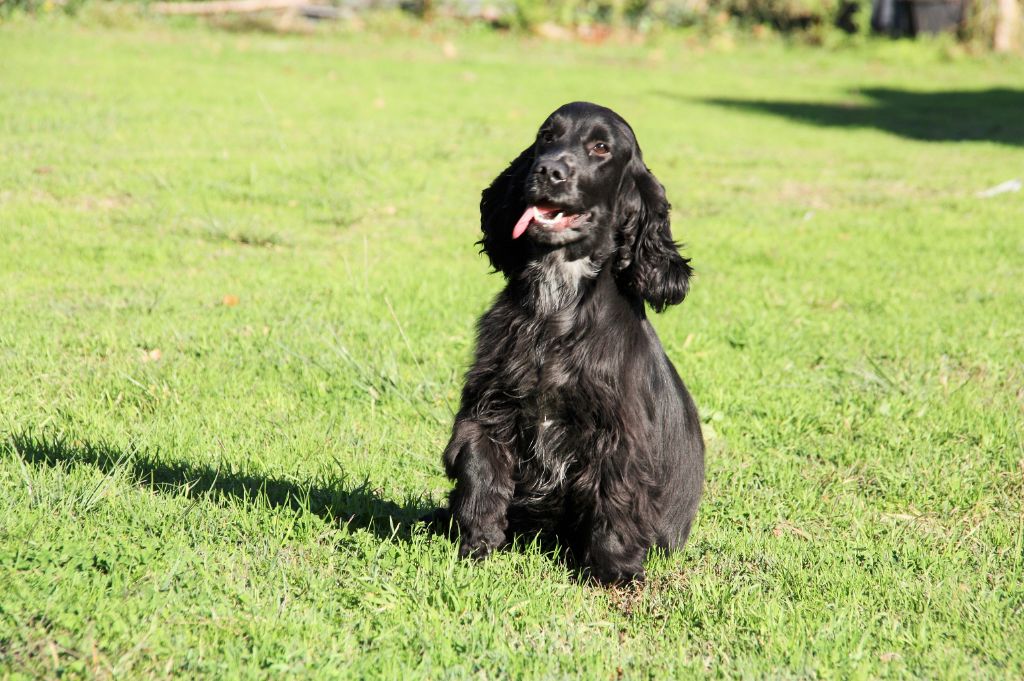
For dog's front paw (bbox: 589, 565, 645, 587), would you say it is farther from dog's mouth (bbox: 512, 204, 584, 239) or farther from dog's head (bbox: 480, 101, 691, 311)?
dog's mouth (bbox: 512, 204, 584, 239)

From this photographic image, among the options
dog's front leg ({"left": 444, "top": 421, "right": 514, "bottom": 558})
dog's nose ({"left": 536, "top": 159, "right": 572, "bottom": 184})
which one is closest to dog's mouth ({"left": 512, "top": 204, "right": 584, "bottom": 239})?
dog's nose ({"left": 536, "top": 159, "right": 572, "bottom": 184})

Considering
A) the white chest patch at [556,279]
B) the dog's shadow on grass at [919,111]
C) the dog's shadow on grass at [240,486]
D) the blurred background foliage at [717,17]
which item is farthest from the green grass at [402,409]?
the blurred background foliage at [717,17]

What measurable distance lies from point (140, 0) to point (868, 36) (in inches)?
693

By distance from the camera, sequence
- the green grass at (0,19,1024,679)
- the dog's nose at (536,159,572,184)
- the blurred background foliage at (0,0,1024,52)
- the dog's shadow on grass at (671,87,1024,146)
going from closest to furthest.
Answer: the green grass at (0,19,1024,679) < the dog's nose at (536,159,572,184) < the dog's shadow on grass at (671,87,1024,146) < the blurred background foliage at (0,0,1024,52)

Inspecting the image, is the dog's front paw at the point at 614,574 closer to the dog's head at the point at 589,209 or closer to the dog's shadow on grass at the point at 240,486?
the dog's shadow on grass at the point at 240,486

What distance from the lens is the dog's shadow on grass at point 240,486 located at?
411cm

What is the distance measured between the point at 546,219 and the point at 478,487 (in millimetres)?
953

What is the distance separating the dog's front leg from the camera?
376cm

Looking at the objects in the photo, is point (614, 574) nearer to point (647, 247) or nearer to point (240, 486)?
point (647, 247)

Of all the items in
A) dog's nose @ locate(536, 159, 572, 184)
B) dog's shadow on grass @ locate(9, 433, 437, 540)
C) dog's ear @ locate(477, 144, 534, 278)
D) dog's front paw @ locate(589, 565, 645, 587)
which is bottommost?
dog's front paw @ locate(589, 565, 645, 587)

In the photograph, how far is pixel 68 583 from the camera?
3.32 metres

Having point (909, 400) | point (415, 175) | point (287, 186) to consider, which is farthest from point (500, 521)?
point (415, 175)

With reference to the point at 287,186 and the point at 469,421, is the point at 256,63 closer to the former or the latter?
the point at 287,186

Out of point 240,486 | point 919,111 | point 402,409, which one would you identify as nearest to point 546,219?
point 240,486
